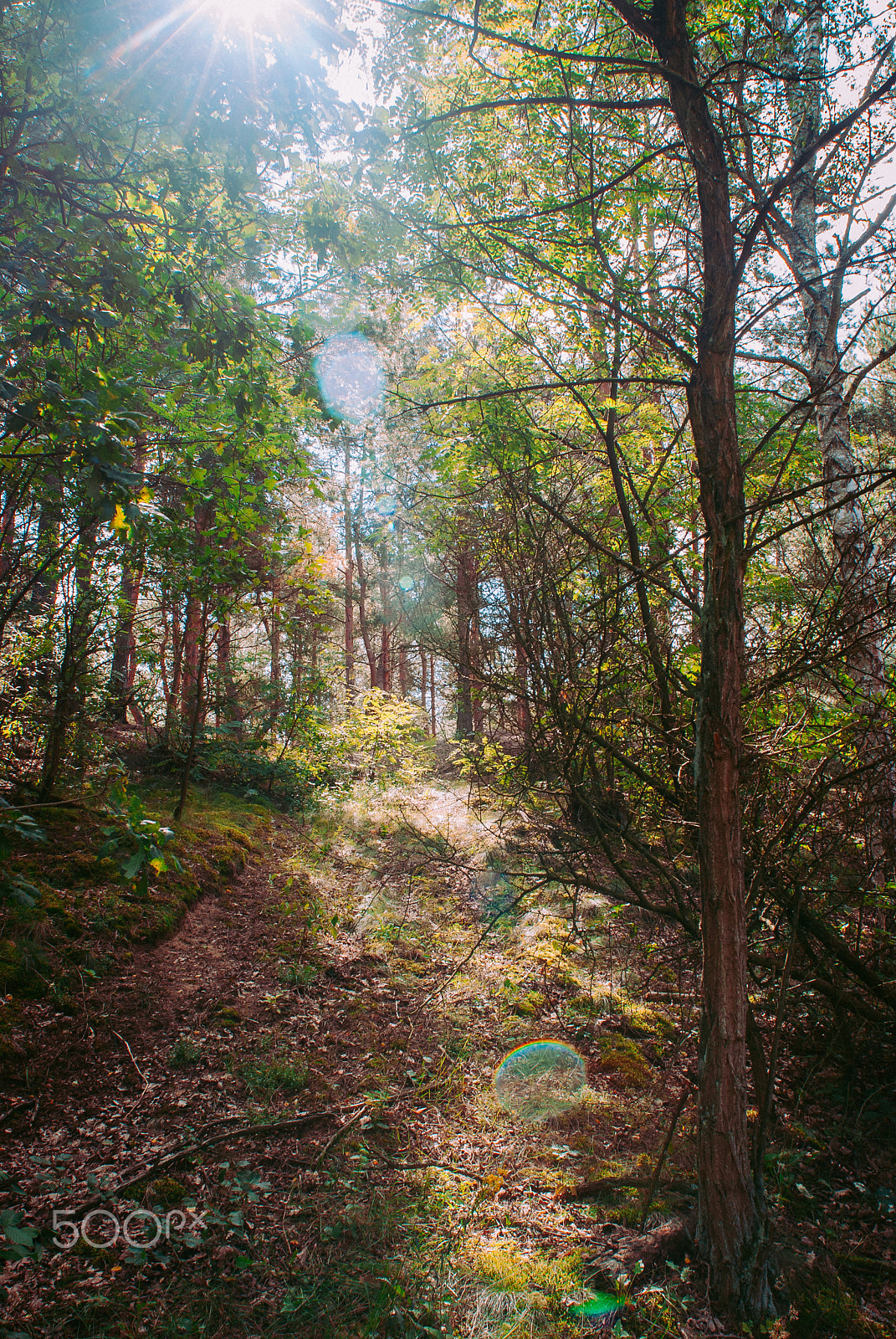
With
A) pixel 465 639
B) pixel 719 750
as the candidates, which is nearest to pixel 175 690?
pixel 465 639

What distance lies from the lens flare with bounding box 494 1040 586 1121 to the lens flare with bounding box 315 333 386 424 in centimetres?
1199

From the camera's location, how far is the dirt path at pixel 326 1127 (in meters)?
2.31

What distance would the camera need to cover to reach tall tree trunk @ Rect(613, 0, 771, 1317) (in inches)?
91.0

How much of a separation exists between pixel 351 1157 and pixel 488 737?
148 inches

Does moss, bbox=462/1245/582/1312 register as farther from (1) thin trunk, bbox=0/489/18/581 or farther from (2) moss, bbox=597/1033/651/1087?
(1) thin trunk, bbox=0/489/18/581

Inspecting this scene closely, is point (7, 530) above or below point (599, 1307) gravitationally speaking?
above

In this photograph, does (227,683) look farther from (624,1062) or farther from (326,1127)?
(624,1062)

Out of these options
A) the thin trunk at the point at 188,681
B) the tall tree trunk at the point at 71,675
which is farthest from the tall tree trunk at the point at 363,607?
the tall tree trunk at the point at 71,675

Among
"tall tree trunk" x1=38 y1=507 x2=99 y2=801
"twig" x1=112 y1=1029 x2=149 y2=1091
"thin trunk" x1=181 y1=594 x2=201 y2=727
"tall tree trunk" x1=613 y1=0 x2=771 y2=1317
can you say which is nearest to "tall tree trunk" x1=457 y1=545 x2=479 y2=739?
"tall tree trunk" x1=613 y1=0 x2=771 y2=1317

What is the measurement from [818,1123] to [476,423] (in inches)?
185

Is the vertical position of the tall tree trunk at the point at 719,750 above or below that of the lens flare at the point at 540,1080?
above

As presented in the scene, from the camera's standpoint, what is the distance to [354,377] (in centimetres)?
1496

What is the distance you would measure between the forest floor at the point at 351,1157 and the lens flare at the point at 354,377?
11445 mm

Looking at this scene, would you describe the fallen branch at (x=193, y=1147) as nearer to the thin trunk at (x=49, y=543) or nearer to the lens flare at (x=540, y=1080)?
the lens flare at (x=540, y=1080)
